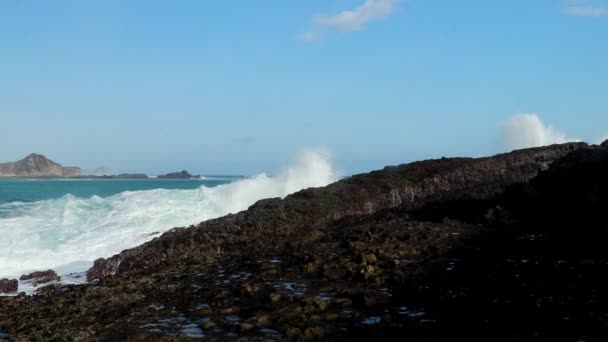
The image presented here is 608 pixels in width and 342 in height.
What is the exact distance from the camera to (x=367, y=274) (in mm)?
10992

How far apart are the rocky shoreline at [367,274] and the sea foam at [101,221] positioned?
557cm

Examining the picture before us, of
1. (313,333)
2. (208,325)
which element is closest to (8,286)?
(208,325)

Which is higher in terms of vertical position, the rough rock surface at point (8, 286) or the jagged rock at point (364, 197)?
the jagged rock at point (364, 197)

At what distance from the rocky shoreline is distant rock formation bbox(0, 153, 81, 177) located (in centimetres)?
17626

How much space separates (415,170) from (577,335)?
17.0m

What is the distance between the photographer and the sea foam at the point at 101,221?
2122 cm

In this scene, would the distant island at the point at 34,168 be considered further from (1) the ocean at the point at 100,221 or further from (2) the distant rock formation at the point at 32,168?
(1) the ocean at the point at 100,221

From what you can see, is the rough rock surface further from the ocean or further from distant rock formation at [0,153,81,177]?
distant rock formation at [0,153,81,177]

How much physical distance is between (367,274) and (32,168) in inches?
7365

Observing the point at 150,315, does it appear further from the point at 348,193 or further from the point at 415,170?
the point at 415,170

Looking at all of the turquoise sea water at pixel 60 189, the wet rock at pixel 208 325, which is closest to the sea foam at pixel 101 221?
the wet rock at pixel 208 325

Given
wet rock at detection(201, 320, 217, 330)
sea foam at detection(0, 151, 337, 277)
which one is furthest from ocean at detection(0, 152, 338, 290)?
wet rock at detection(201, 320, 217, 330)

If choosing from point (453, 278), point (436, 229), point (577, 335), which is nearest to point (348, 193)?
point (436, 229)

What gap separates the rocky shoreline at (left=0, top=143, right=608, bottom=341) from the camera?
8180 mm
